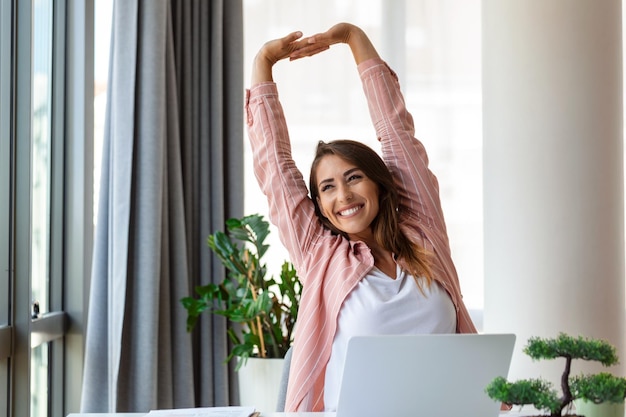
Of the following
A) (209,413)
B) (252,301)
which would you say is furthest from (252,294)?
(209,413)

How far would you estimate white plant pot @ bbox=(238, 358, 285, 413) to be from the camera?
2951mm

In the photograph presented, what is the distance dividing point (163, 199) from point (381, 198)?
1.32m

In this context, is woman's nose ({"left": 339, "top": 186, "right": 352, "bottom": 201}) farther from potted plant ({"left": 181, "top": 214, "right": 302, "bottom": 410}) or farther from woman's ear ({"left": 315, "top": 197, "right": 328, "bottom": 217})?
potted plant ({"left": 181, "top": 214, "right": 302, "bottom": 410})

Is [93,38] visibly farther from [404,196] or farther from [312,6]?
[404,196]

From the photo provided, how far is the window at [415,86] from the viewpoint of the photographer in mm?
3674

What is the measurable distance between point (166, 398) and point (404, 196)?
1.49m

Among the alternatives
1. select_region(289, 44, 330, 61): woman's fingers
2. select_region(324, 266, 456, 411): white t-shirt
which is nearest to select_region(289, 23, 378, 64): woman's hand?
select_region(289, 44, 330, 61): woman's fingers

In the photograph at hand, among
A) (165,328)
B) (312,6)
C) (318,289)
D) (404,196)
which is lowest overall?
(165,328)

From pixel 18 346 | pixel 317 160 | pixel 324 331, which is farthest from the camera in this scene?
pixel 18 346

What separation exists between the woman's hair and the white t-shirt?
10cm

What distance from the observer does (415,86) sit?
12.1ft

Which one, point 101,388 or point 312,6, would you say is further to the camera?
point 312,6

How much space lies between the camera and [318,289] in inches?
77.4

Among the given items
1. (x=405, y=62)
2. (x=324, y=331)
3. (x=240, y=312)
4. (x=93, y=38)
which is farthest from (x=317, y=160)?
(x=405, y=62)
